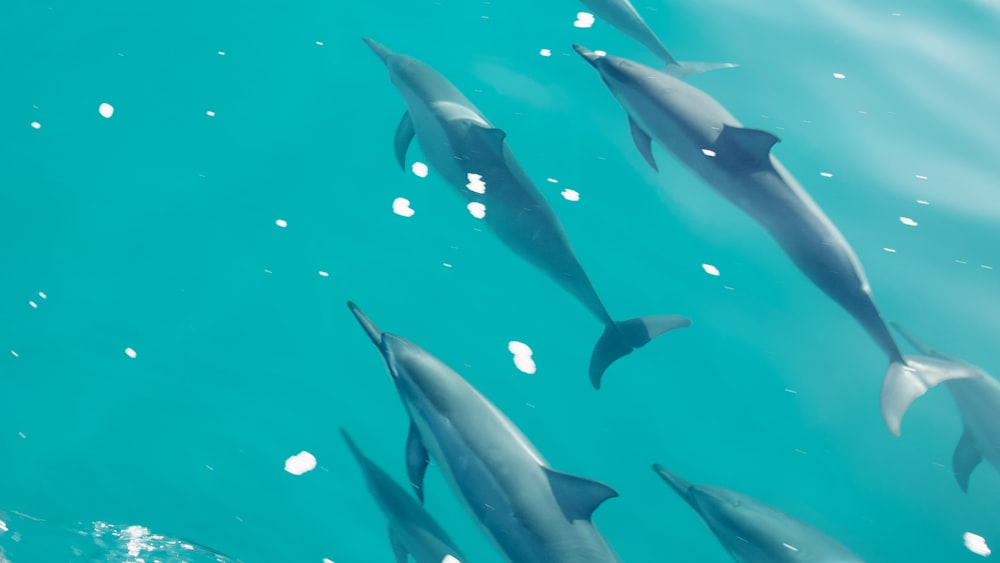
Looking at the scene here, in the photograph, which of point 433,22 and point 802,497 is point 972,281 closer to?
point 802,497

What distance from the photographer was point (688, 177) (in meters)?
4.91

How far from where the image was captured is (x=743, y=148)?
3389 mm

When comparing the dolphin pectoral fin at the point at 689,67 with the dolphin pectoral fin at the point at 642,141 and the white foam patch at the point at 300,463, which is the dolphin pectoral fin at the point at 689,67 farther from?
the white foam patch at the point at 300,463

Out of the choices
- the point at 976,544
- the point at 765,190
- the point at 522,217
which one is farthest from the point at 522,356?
the point at 976,544

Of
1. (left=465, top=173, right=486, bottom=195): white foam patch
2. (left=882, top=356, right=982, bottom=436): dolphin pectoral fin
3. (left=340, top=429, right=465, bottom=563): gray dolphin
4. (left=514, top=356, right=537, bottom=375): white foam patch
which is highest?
(left=465, top=173, right=486, bottom=195): white foam patch

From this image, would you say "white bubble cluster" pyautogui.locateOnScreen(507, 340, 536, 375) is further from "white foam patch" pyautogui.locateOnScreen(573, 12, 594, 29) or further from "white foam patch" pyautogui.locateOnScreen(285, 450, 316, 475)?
"white foam patch" pyautogui.locateOnScreen(573, 12, 594, 29)

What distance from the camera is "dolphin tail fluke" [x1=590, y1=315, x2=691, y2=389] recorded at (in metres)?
3.68

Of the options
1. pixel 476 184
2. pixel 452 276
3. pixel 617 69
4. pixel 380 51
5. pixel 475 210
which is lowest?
pixel 452 276

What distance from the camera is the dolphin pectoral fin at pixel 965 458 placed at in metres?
3.91

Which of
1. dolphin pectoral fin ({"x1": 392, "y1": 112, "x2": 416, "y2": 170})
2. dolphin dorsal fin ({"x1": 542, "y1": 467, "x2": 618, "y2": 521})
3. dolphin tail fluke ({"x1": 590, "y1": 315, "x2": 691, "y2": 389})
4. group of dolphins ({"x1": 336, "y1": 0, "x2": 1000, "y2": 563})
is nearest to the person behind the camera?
dolphin dorsal fin ({"x1": 542, "y1": 467, "x2": 618, "y2": 521})

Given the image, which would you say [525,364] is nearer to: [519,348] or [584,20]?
[519,348]

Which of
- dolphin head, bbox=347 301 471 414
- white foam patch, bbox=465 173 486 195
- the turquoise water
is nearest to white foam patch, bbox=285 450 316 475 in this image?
the turquoise water

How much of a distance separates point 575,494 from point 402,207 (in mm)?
2582

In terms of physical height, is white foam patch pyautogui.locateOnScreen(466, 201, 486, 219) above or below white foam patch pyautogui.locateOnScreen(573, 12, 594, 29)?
below
